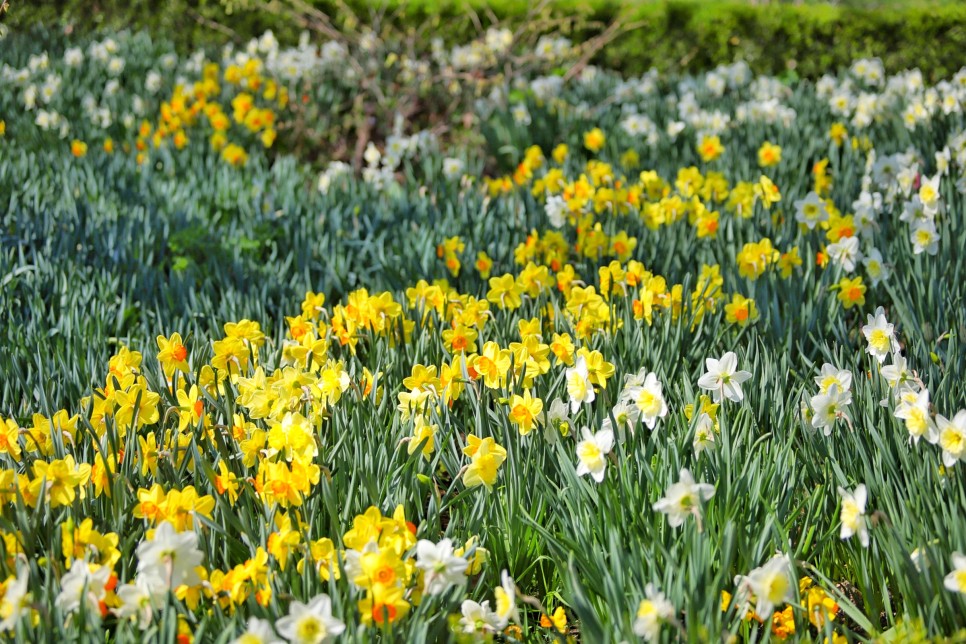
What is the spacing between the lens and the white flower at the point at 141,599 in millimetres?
1440

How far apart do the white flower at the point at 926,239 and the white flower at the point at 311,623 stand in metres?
2.26

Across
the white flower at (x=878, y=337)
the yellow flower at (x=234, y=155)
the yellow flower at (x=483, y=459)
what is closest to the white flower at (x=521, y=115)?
the yellow flower at (x=234, y=155)

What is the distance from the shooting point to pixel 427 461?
2.02m

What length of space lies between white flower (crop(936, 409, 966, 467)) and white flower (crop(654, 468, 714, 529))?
0.46 metres

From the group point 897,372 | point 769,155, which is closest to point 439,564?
point 897,372

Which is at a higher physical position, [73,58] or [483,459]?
[73,58]

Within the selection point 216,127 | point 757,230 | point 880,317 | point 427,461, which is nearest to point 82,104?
point 216,127

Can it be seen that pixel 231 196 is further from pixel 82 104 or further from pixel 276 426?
pixel 276 426

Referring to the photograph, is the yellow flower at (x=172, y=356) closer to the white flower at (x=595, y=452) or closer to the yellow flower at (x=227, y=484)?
the yellow flower at (x=227, y=484)

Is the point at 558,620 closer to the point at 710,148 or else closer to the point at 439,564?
the point at 439,564

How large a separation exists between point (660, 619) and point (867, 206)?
92.6 inches

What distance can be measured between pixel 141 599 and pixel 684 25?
7.27 m

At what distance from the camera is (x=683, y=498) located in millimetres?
1547

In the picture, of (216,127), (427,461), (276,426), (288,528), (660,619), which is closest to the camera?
(660,619)
